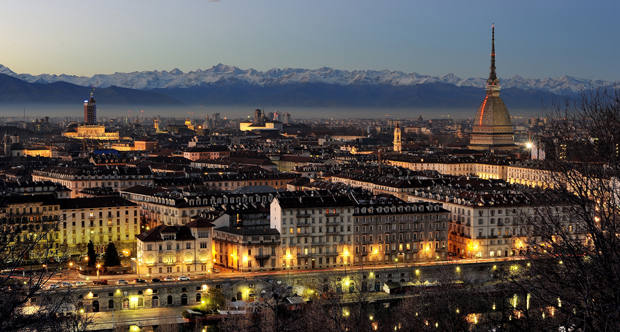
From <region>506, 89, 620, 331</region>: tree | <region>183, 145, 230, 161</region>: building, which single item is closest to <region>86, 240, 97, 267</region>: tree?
<region>506, 89, 620, 331</region>: tree

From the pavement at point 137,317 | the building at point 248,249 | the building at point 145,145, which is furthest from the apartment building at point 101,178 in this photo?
the building at point 145,145

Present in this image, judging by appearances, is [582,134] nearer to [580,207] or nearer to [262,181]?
[580,207]

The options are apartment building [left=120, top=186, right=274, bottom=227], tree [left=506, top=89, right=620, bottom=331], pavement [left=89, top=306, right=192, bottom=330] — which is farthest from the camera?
apartment building [left=120, top=186, right=274, bottom=227]

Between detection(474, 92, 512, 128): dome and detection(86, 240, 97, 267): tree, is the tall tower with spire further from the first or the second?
detection(86, 240, 97, 267): tree

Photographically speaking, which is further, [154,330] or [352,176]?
[352,176]

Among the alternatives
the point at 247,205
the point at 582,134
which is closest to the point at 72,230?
the point at 247,205
